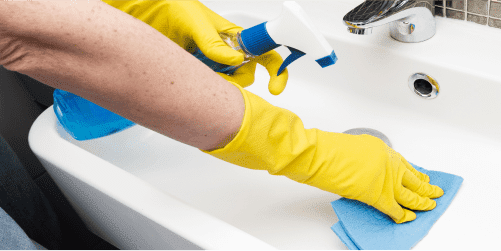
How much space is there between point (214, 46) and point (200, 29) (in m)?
0.05

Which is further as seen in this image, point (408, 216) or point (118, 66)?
point (408, 216)

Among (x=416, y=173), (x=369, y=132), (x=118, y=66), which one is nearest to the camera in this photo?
(x=118, y=66)

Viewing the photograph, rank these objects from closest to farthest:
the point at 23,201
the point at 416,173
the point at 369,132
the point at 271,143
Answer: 1. the point at 271,143
2. the point at 416,173
3. the point at 369,132
4. the point at 23,201

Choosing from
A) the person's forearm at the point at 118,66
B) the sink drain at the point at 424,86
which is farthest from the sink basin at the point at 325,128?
the person's forearm at the point at 118,66

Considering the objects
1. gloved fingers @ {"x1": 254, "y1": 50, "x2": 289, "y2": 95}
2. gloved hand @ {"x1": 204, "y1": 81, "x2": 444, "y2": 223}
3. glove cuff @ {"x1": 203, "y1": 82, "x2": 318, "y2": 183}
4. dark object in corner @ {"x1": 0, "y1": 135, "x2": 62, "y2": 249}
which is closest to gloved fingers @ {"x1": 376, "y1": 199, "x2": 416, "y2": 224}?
gloved hand @ {"x1": 204, "y1": 81, "x2": 444, "y2": 223}

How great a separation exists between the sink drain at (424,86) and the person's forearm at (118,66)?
383 mm

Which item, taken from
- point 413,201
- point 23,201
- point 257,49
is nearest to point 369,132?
point 413,201

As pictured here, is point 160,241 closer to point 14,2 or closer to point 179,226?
point 179,226

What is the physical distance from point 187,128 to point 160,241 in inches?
8.6

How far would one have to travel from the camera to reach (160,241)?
61 centimetres

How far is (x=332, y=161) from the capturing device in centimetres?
59

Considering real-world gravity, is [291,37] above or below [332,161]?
above

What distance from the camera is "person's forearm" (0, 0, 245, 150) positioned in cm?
Answer: 40

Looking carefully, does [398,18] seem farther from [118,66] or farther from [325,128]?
[118,66]
